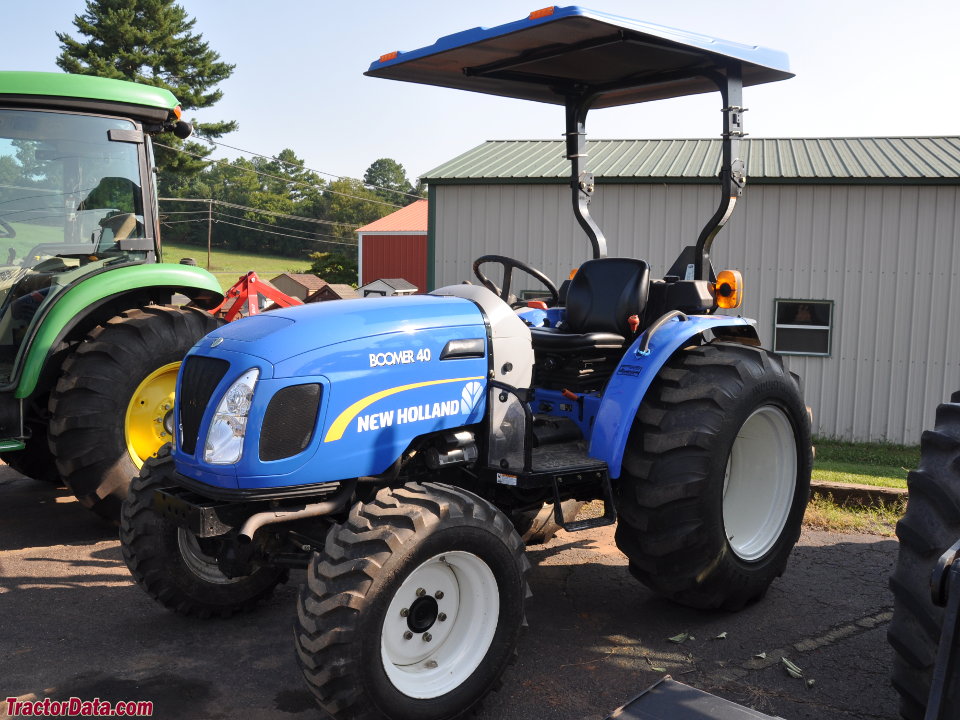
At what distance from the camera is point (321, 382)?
312cm

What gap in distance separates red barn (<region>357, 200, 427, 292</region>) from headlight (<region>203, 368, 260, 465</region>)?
32.3 meters

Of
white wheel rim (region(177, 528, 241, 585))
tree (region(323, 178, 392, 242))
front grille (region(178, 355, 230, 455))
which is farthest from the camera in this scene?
tree (region(323, 178, 392, 242))

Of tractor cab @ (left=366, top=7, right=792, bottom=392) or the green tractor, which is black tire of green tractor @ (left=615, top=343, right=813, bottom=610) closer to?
tractor cab @ (left=366, top=7, right=792, bottom=392)

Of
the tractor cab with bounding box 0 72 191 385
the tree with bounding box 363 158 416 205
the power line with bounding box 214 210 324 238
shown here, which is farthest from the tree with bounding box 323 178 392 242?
the tractor cab with bounding box 0 72 191 385

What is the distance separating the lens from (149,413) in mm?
5320

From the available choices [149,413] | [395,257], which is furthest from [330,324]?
[395,257]

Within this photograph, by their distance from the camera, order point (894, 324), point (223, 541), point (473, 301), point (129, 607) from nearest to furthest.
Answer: point (223, 541) < point (473, 301) < point (129, 607) < point (894, 324)

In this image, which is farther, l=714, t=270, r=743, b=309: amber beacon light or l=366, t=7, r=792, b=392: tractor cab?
l=714, t=270, r=743, b=309: amber beacon light

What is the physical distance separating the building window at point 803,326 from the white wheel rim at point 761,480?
780 cm

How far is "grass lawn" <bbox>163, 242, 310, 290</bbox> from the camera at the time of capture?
53.3 meters

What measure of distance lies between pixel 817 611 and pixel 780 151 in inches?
418

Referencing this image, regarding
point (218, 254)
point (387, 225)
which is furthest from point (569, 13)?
point (218, 254)

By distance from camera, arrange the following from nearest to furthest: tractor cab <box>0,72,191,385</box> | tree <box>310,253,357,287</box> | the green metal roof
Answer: tractor cab <box>0,72,191,385</box>
the green metal roof
tree <box>310,253,357,287</box>

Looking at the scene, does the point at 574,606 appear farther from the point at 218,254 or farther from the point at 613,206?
the point at 218,254
